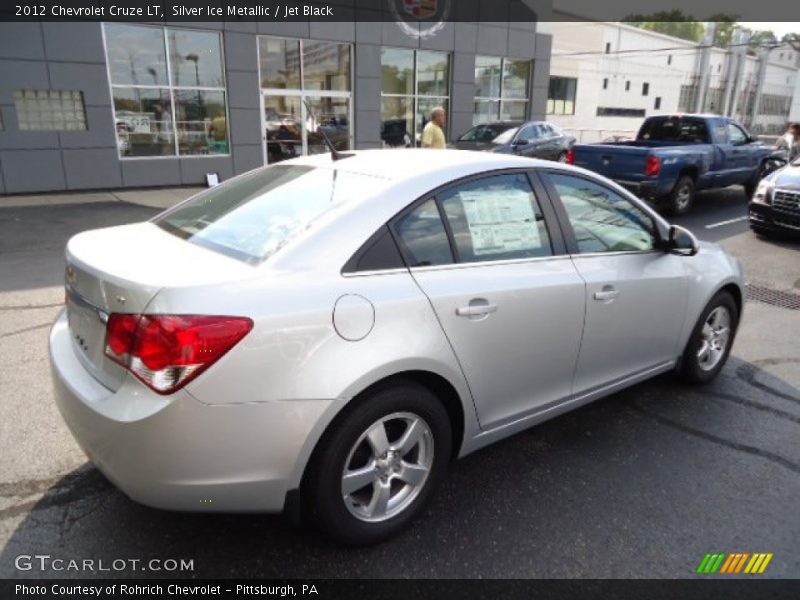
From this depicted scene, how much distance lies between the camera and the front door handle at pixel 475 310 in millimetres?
2578

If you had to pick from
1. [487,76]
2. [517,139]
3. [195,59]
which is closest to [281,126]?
[195,59]

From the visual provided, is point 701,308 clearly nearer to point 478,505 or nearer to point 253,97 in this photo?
point 478,505

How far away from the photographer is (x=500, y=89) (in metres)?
20.2

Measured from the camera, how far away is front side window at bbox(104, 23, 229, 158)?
514 inches

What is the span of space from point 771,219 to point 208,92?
1212 cm

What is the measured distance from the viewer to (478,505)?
285 centimetres

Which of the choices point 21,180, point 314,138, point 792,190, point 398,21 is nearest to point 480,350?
point 792,190

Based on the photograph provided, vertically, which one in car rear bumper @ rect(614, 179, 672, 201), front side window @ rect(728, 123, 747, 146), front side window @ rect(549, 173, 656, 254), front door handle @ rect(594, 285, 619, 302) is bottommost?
car rear bumper @ rect(614, 179, 672, 201)

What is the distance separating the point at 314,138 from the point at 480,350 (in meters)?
14.5

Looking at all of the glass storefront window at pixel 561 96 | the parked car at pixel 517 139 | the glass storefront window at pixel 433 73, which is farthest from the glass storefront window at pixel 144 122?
the glass storefront window at pixel 561 96

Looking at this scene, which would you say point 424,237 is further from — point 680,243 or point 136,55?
point 136,55

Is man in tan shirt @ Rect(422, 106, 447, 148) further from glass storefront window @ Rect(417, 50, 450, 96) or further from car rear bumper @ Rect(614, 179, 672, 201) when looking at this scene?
glass storefront window @ Rect(417, 50, 450, 96)

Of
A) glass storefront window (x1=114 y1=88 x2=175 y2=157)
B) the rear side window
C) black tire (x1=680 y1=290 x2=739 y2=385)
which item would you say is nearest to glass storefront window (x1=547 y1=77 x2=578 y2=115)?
glass storefront window (x1=114 y1=88 x2=175 y2=157)

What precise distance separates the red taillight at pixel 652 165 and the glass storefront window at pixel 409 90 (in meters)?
8.29
